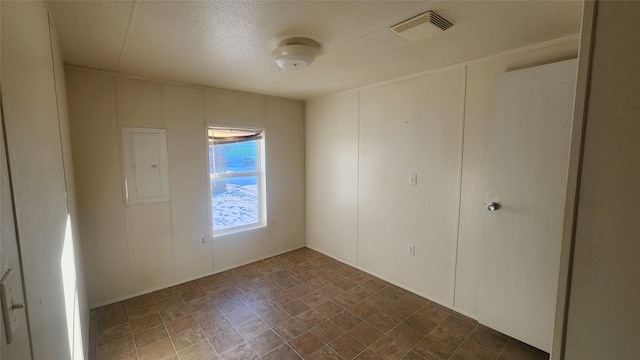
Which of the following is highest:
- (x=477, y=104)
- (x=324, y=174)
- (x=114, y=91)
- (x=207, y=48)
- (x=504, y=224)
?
(x=207, y=48)

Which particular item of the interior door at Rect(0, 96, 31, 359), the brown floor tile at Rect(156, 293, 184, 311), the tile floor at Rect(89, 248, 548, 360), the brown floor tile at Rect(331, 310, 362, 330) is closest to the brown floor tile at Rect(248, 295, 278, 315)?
the tile floor at Rect(89, 248, 548, 360)

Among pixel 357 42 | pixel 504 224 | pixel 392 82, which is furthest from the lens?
pixel 392 82

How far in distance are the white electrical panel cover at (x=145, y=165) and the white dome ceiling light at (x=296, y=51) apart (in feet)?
5.73

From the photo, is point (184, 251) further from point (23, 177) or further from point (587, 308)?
point (587, 308)

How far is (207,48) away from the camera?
2088mm

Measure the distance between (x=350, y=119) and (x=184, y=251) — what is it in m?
2.56

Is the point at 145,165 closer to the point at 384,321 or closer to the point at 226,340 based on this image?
the point at 226,340

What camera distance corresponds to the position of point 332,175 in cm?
388

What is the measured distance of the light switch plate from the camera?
1.63 feet

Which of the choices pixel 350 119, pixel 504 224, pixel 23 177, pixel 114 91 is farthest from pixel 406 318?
pixel 114 91

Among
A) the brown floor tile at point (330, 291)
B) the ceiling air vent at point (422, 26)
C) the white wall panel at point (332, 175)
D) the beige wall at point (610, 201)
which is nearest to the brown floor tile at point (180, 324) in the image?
the brown floor tile at point (330, 291)

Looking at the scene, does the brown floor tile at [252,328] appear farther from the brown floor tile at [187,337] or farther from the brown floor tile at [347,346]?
the brown floor tile at [347,346]

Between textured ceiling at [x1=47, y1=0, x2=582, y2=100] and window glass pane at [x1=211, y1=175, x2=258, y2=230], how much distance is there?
4.73 feet

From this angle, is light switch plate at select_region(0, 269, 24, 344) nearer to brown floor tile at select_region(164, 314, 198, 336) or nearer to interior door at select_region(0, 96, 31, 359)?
Result: interior door at select_region(0, 96, 31, 359)
